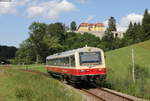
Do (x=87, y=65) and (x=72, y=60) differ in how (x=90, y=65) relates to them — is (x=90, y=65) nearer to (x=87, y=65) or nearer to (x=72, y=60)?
(x=87, y=65)

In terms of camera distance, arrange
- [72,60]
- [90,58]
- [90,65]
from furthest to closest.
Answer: [72,60] < [90,58] < [90,65]

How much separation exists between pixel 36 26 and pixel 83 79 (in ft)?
297

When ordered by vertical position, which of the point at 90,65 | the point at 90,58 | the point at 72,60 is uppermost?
the point at 90,58

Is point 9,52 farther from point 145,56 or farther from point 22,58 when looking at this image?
point 145,56

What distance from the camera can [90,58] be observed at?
2084 cm

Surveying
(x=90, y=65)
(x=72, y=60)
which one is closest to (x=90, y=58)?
(x=90, y=65)

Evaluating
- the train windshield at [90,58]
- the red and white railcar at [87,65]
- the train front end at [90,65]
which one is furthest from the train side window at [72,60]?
the train windshield at [90,58]

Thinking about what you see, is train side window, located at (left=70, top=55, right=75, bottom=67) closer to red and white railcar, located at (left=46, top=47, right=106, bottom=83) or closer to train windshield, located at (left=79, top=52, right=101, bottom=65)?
red and white railcar, located at (left=46, top=47, right=106, bottom=83)

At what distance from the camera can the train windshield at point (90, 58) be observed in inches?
813

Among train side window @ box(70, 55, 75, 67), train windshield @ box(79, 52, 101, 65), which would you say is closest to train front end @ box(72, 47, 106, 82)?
train windshield @ box(79, 52, 101, 65)

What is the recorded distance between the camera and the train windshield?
20641 millimetres

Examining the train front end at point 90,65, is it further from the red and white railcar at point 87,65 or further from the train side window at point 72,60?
the train side window at point 72,60

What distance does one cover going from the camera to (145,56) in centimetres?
6400

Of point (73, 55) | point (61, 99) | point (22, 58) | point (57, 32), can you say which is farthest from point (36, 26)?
point (61, 99)
